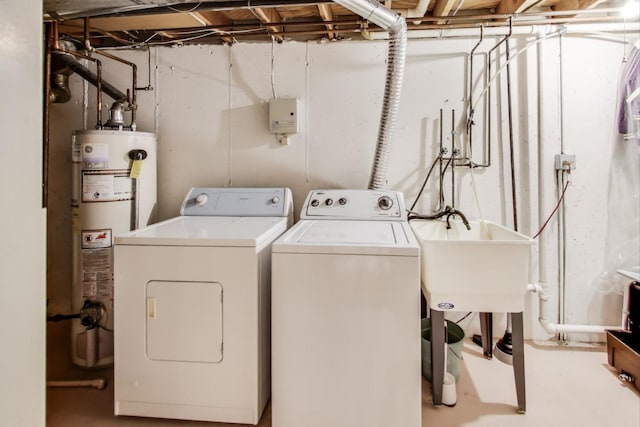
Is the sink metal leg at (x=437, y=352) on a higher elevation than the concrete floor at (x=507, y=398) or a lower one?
higher

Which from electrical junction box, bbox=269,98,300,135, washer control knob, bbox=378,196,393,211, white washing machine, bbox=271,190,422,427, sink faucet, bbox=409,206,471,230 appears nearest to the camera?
white washing machine, bbox=271,190,422,427

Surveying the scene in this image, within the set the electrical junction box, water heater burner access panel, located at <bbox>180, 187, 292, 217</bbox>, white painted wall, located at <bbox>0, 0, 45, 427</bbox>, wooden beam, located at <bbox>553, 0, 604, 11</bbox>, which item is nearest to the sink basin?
water heater burner access panel, located at <bbox>180, 187, 292, 217</bbox>

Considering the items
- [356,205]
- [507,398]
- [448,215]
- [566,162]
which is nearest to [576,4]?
[566,162]

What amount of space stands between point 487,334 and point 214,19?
104 inches

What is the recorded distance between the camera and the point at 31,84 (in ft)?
4.05

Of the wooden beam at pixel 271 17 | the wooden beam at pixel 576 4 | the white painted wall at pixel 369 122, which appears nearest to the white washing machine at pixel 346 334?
the white painted wall at pixel 369 122

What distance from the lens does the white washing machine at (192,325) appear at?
1.49 meters

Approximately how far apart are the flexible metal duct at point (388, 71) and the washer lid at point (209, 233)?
72cm

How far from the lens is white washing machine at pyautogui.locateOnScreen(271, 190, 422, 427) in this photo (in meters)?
1.39

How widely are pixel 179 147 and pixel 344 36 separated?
54.8 inches

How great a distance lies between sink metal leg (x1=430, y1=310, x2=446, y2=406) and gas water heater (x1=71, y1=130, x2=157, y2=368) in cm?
177

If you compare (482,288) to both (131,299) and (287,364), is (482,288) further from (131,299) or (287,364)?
(131,299)

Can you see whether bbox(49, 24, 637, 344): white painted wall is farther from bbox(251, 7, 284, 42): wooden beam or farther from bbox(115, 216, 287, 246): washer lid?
bbox(115, 216, 287, 246): washer lid

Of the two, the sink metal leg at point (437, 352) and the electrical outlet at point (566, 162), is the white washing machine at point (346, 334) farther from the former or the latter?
the electrical outlet at point (566, 162)
